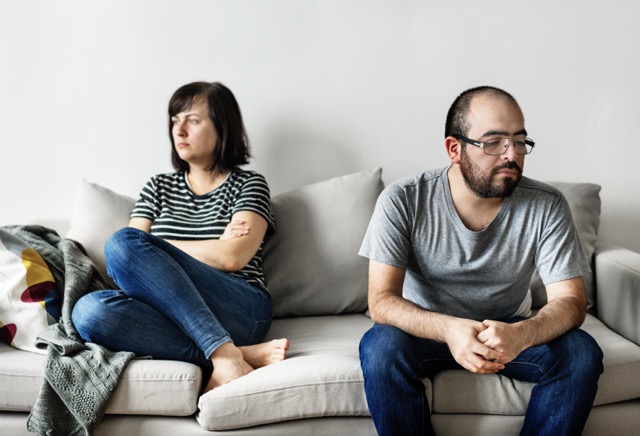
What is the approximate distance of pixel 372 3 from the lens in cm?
284

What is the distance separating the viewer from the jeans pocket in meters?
2.25

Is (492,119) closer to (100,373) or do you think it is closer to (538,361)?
(538,361)

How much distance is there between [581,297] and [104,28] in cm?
194

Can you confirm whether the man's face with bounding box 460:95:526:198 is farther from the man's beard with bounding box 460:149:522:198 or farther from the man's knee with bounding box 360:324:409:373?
the man's knee with bounding box 360:324:409:373

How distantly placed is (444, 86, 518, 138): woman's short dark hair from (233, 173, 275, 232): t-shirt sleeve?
682 millimetres

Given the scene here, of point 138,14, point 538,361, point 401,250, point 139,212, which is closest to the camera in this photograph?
point 538,361

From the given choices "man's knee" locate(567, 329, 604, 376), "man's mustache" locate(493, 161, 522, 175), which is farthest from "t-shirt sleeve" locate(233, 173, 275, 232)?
"man's knee" locate(567, 329, 604, 376)

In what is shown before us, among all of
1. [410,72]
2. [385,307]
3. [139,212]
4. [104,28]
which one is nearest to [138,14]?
[104,28]

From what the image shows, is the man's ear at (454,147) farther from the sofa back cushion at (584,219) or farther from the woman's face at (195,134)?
the woman's face at (195,134)

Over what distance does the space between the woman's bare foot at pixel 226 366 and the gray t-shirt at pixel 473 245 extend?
17.3 inches

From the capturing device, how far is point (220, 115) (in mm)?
2543

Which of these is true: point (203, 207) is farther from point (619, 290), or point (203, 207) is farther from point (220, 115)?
point (619, 290)

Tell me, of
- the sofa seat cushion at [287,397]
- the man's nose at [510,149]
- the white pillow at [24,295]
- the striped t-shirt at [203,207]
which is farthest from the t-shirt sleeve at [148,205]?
the man's nose at [510,149]

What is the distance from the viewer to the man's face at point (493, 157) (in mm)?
1920
